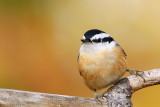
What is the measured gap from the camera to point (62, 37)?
5.05 m

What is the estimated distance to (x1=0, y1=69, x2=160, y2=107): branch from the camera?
288 cm

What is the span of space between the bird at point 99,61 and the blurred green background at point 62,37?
3.94 ft

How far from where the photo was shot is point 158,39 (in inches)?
194

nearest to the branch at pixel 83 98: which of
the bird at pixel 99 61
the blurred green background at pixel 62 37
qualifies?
the bird at pixel 99 61

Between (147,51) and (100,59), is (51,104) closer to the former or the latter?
(100,59)

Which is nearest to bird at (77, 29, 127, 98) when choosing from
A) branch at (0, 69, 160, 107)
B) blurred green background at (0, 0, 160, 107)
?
branch at (0, 69, 160, 107)

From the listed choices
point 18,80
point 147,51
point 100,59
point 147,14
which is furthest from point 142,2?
point 100,59

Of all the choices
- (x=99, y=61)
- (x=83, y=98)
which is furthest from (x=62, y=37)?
(x=83, y=98)

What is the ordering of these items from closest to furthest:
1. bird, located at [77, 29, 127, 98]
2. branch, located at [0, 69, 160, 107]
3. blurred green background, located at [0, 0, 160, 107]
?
branch, located at [0, 69, 160, 107] < bird, located at [77, 29, 127, 98] < blurred green background, located at [0, 0, 160, 107]

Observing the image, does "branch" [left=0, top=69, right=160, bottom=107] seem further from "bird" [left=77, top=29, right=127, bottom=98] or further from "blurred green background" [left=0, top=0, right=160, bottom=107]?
"blurred green background" [left=0, top=0, right=160, bottom=107]

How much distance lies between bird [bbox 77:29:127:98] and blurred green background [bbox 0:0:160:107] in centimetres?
120

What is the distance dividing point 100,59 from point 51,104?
1.97ft

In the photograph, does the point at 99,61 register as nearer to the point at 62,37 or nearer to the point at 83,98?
the point at 83,98

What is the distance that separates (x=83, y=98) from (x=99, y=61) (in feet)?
1.38
